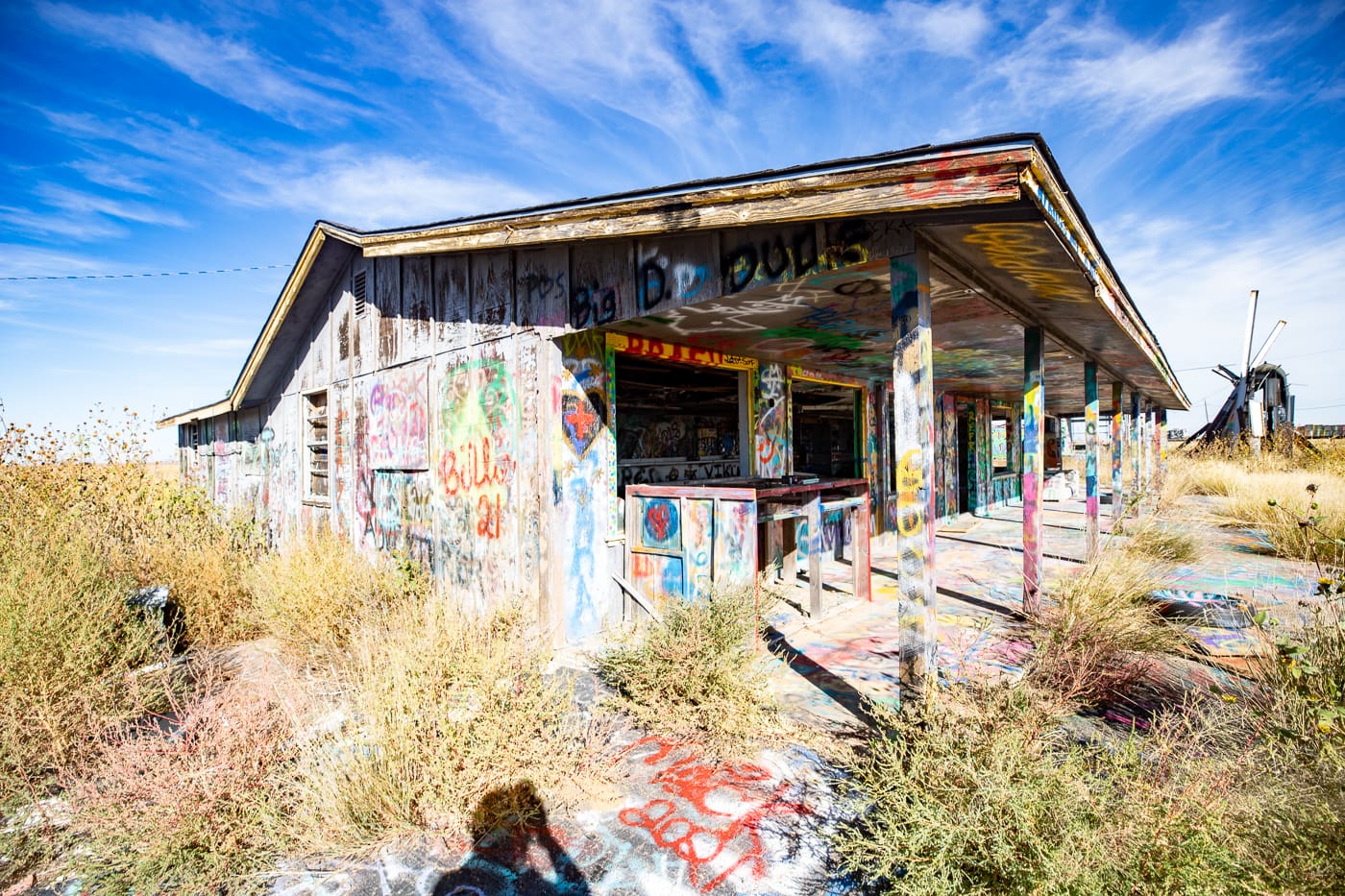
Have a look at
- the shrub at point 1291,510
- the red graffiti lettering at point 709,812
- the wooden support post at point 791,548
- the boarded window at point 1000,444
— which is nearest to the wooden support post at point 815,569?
the wooden support post at point 791,548

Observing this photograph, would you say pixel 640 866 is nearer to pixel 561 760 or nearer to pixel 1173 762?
pixel 561 760

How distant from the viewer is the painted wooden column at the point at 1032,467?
5.73 m

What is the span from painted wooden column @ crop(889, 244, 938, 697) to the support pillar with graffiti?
9.25 feet

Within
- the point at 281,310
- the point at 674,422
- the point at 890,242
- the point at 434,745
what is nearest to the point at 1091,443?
the point at 890,242

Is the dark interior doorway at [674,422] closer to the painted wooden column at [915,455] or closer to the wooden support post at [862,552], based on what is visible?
the wooden support post at [862,552]

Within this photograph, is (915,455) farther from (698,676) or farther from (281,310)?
(281,310)

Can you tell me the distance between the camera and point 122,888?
8.05 feet

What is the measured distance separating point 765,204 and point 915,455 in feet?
5.52

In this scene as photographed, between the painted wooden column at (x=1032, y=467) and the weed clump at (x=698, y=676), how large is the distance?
3.20 m

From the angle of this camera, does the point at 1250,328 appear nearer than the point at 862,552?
No

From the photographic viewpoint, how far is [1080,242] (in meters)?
3.70

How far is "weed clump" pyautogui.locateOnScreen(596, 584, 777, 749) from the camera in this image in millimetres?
3619

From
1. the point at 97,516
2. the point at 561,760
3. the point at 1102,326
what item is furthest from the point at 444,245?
the point at 1102,326

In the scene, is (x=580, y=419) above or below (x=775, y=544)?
above
